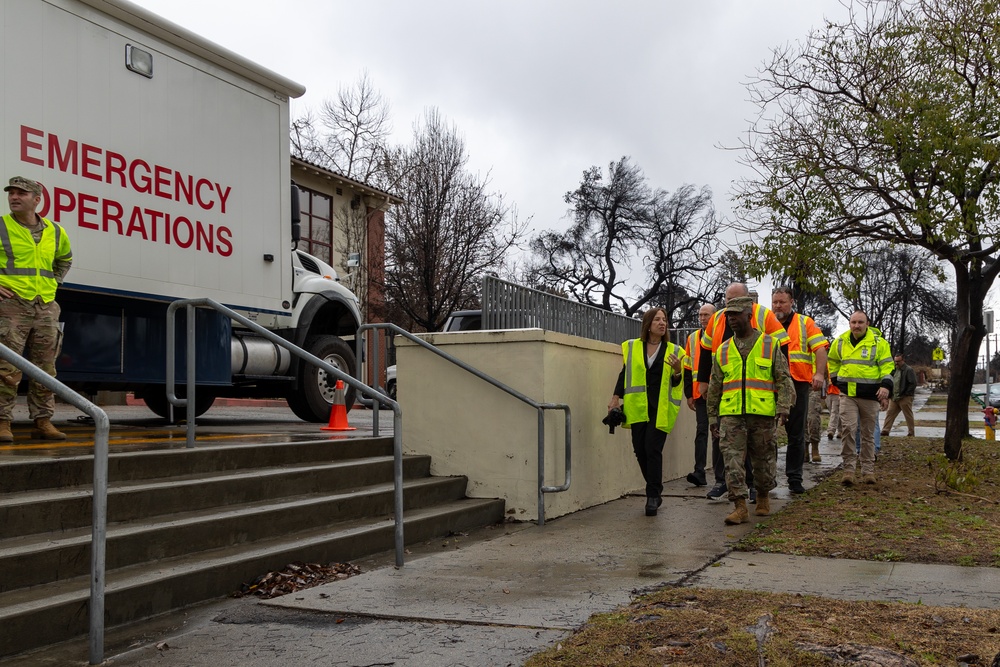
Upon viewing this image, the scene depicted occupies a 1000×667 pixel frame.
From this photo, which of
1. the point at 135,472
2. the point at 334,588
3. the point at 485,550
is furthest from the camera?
the point at 485,550

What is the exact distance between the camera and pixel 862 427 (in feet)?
31.4

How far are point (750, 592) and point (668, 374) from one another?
11.8 ft

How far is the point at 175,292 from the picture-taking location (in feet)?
27.5

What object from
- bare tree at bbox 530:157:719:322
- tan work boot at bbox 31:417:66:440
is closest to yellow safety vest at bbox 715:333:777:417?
tan work boot at bbox 31:417:66:440

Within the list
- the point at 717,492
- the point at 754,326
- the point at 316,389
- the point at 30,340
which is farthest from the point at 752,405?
the point at 316,389

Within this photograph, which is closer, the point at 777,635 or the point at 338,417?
the point at 777,635

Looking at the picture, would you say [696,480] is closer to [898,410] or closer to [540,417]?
[540,417]

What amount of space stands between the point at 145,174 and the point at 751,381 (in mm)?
5159

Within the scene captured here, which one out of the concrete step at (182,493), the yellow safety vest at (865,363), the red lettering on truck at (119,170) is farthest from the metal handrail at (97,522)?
the yellow safety vest at (865,363)

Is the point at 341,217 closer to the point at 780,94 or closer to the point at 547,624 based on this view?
the point at 780,94

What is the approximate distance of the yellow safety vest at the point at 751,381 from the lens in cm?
761

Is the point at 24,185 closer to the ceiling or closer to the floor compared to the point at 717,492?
closer to the ceiling

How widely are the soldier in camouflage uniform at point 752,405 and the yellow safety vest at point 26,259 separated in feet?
16.3

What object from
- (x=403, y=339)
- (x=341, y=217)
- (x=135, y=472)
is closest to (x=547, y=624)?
(x=135, y=472)
